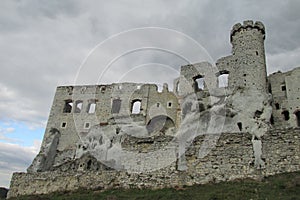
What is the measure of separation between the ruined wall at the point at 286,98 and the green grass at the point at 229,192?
61.8 feet

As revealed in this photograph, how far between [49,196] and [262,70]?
2757 cm

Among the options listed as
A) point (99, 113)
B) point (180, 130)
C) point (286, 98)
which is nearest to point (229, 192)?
point (180, 130)

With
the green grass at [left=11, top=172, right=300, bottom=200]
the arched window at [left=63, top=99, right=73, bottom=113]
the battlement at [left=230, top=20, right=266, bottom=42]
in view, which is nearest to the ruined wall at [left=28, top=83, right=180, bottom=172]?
the arched window at [left=63, top=99, right=73, bottom=113]

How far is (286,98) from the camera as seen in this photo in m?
36.5

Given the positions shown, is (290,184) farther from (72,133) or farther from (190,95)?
(72,133)

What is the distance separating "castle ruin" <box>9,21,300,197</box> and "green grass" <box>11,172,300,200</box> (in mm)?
912

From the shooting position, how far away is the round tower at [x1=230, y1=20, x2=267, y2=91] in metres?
35.7

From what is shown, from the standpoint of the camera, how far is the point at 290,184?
648 inches

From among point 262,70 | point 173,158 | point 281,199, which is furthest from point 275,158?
point 262,70

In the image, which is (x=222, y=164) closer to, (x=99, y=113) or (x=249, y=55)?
(x=249, y=55)

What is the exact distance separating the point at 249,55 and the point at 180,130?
12.7 m

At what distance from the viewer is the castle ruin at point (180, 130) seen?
19766mm

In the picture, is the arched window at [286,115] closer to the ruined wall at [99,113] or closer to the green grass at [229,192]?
the ruined wall at [99,113]

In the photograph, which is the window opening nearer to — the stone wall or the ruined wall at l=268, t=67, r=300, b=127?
the ruined wall at l=268, t=67, r=300, b=127
